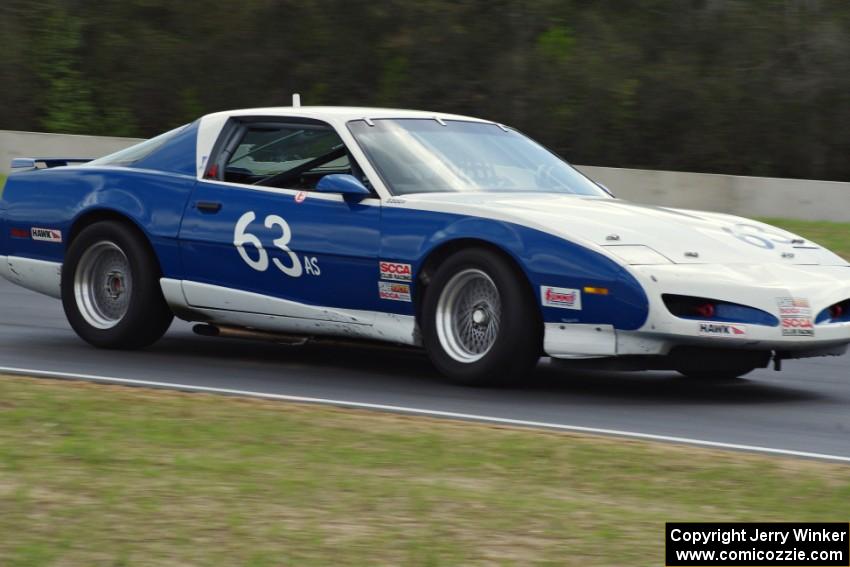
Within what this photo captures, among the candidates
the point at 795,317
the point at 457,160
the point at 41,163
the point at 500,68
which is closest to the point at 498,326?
the point at 457,160

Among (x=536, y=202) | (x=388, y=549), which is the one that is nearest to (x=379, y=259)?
(x=536, y=202)

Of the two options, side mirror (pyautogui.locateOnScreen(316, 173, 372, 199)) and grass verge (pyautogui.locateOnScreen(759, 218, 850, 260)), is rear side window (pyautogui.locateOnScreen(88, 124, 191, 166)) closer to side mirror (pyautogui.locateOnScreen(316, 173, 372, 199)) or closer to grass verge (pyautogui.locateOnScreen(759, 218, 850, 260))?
side mirror (pyautogui.locateOnScreen(316, 173, 372, 199))

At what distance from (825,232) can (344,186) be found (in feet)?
34.2

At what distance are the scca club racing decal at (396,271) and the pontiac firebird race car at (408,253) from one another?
11mm

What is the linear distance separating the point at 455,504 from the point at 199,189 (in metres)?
4.28

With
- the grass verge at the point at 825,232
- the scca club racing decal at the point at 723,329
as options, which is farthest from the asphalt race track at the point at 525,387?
the grass verge at the point at 825,232

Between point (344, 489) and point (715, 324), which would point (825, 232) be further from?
point (344, 489)

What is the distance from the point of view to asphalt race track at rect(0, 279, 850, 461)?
7.09 m

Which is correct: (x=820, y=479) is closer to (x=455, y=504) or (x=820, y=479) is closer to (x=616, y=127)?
(x=455, y=504)

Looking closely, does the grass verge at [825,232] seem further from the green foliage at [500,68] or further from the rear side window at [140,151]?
the rear side window at [140,151]

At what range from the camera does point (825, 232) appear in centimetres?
1745

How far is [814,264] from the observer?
313 inches

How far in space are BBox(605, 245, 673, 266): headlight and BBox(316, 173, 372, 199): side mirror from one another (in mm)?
1439

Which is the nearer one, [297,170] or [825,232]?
[297,170]
